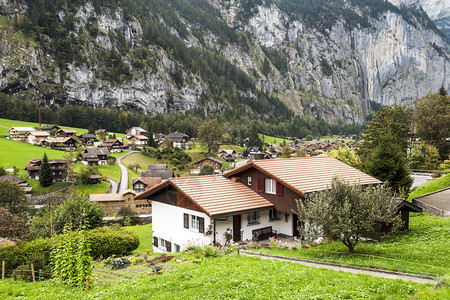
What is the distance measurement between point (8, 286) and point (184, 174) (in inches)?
3360

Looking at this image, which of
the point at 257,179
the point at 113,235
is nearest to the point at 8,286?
the point at 113,235

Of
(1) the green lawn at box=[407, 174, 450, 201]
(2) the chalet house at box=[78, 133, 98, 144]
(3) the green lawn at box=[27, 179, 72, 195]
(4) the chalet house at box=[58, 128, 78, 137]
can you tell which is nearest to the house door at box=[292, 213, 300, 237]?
(1) the green lawn at box=[407, 174, 450, 201]

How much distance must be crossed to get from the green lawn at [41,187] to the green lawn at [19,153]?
5509mm

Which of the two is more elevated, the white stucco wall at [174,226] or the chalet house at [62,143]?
the chalet house at [62,143]

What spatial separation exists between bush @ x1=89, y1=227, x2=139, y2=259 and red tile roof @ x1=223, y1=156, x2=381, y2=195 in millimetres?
10037

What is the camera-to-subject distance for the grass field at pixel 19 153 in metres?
81.9

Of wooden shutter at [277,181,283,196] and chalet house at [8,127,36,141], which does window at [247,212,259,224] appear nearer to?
wooden shutter at [277,181,283,196]

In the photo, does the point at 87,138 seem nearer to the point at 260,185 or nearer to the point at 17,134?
the point at 17,134

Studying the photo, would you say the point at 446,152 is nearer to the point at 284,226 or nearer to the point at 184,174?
the point at 284,226

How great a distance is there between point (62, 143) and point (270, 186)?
3889 inches

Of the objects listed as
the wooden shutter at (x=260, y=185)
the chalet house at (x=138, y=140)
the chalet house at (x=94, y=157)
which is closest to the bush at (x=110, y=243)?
the wooden shutter at (x=260, y=185)

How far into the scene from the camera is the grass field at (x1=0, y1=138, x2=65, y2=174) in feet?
269

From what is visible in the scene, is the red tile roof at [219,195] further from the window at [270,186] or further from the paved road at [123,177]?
the paved road at [123,177]

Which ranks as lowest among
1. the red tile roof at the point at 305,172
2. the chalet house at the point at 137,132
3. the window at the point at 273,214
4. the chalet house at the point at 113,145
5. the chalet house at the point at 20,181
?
the chalet house at the point at 20,181
